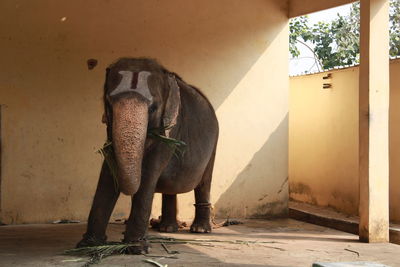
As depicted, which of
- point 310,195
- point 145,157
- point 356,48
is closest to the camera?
point 145,157

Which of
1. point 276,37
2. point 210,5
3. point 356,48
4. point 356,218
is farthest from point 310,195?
point 356,48

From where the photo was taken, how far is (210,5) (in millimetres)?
9664

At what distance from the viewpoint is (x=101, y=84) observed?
8969mm

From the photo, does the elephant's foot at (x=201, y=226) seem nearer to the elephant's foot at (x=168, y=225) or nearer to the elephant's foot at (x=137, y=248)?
the elephant's foot at (x=168, y=225)

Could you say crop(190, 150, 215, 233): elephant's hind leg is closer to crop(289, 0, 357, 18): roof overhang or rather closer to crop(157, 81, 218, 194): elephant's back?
crop(157, 81, 218, 194): elephant's back

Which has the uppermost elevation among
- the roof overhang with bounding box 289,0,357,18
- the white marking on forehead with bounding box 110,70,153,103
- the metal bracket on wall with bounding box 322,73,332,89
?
the roof overhang with bounding box 289,0,357,18

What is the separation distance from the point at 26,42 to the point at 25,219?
225 cm

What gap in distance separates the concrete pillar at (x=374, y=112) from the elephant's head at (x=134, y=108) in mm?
2176

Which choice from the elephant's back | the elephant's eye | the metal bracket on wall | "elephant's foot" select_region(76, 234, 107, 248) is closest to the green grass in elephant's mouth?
the elephant's eye

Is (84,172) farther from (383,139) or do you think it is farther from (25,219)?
(383,139)

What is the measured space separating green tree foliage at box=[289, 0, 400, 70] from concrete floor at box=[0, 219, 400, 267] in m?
10.9

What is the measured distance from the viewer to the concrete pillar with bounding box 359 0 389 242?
7.46 meters

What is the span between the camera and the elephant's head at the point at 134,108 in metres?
5.64

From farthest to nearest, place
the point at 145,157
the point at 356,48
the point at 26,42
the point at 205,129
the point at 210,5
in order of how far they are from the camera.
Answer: the point at 356,48
the point at 210,5
the point at 26,42
the point at 205,129
the point at 145,157
